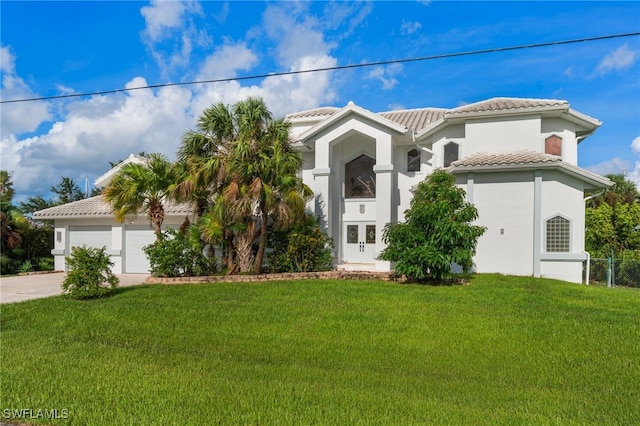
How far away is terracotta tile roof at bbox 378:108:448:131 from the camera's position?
1998 cm

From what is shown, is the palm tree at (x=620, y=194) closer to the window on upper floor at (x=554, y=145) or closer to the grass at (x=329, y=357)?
the window on upper floor at (x=554, y=145)

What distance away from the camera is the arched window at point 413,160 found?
1920 cm

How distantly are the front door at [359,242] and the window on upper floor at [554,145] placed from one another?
8.29 m

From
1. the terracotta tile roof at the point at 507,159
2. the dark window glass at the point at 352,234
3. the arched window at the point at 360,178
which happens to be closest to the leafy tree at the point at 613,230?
the terracotta tile roof at the point at 507,159

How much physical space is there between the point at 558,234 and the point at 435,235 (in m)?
5.83

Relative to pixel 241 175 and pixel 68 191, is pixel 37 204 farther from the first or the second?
pixel 241 175

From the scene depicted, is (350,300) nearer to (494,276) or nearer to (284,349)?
(284,349)

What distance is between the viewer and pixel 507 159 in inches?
596

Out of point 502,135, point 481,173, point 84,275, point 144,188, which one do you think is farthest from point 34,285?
point 502,135

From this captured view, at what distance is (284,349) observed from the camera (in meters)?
7.24

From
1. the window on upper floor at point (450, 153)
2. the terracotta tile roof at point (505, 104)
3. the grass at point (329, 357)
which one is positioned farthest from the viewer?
the window on upper floor at point (450, 153)

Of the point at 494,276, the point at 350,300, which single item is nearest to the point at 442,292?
the point at 350,300

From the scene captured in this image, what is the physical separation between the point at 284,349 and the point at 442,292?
6.16 meters

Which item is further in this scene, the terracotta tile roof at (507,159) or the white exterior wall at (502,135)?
the white exterior wall at (502,135)
